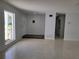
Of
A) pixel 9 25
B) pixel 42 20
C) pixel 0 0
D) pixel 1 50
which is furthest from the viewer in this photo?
pixel 42 20

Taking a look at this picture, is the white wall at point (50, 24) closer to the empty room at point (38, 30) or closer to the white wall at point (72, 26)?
the empty room at point (38, 30)

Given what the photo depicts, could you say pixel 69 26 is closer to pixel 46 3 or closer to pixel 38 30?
pixel 38 30

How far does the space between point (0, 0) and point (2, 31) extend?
1.45 m

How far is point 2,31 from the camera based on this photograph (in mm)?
4375

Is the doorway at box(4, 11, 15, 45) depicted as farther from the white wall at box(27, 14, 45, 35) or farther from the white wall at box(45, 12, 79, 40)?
the white wall at box(27, 14, 45, 35)

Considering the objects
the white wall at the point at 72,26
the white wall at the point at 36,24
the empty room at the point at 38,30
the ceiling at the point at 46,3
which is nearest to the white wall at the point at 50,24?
the empty room at the point at 38,30

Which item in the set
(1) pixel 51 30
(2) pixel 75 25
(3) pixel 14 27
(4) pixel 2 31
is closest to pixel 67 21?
(2) pixel 75 25

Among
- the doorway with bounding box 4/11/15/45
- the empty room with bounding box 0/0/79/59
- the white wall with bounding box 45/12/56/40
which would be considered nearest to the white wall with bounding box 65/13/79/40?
the empty room with bounding box 0/0/79/59

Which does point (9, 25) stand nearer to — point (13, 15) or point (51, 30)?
point (13, 15)

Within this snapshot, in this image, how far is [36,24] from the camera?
395 inches

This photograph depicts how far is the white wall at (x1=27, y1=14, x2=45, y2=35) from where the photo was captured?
32.7 feet

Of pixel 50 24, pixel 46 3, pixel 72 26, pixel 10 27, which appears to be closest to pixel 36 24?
pixel 50 24

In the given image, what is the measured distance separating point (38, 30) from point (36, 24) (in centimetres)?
72

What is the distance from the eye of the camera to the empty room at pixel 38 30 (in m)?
4.09
